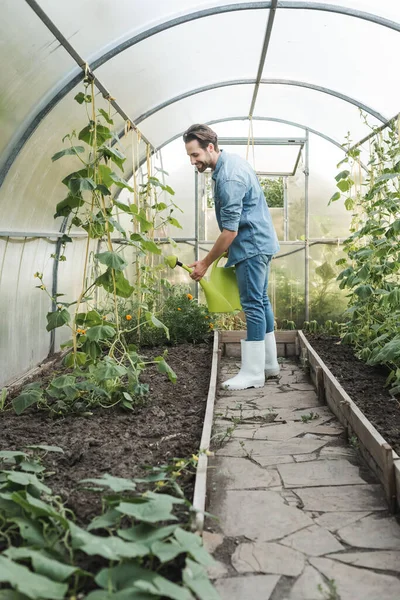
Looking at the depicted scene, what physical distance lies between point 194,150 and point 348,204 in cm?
241

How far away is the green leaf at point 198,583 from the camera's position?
1.67 meters

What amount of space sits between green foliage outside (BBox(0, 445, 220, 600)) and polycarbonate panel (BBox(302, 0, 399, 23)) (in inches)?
151

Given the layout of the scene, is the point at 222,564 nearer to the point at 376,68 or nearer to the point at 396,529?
the point at 396,529

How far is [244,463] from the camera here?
3156 mm

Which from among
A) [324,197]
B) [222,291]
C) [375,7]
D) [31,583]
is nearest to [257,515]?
[31,583]

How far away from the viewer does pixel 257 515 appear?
2.56m

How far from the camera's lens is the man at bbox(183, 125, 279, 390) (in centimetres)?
445

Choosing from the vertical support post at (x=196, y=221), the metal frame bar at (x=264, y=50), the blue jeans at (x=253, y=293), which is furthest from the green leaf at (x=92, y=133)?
the vertical support post at (x=196, y=221)

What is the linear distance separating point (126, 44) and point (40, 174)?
117cm

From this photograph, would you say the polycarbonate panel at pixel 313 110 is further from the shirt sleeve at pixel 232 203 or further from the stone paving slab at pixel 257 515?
the stone paving slab at pixel 257 515

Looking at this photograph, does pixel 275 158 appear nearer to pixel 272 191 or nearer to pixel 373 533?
pixel 373 533

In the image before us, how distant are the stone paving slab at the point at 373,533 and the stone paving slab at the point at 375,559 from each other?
0.05 metres

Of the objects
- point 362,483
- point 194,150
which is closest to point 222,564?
point 362,483

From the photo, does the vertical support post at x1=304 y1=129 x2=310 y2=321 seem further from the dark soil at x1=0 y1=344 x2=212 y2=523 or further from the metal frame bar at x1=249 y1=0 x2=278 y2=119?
the dark soil at x1=0 y1=344 x2=212 y2=523
